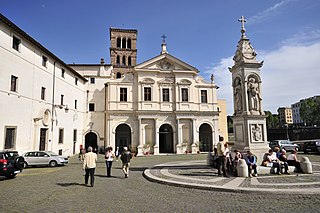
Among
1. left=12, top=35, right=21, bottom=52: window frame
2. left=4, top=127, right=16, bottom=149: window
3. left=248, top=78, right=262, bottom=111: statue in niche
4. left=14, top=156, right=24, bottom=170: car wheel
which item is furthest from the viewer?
left=12, top=35, right=21, bottom=52: window frame

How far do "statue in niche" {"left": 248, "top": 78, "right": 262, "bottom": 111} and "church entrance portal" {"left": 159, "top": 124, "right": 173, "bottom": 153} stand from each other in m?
18.1

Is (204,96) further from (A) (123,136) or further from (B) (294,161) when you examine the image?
(B) (294,161)

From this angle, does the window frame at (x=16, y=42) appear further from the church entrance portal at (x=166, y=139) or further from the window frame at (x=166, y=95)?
the church entrance portal at (x=166, y=139)

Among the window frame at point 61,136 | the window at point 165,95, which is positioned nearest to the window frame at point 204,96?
the window at point 165,95

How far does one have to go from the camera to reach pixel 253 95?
38.4ft

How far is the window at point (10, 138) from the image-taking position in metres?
14.4

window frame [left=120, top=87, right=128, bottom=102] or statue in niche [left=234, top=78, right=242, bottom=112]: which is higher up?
window frame [left=120, top=87, right=128, bottom=102]

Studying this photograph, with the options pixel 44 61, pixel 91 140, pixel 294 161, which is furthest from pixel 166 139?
pixel 294 161

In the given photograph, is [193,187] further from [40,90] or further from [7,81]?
[40,90]

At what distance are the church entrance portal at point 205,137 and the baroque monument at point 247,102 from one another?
17.7 metres

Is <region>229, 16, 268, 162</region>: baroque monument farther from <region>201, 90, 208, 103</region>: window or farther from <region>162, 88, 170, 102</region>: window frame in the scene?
<region>201, 90, 208, 103</region>: window

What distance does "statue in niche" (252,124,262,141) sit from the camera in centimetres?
1118

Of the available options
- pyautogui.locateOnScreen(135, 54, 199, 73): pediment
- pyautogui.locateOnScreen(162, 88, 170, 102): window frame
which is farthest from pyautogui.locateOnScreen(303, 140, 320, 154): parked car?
pyautogui.locateOnScreen(162, 88, 170, 102): window frame

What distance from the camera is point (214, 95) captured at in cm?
3044
